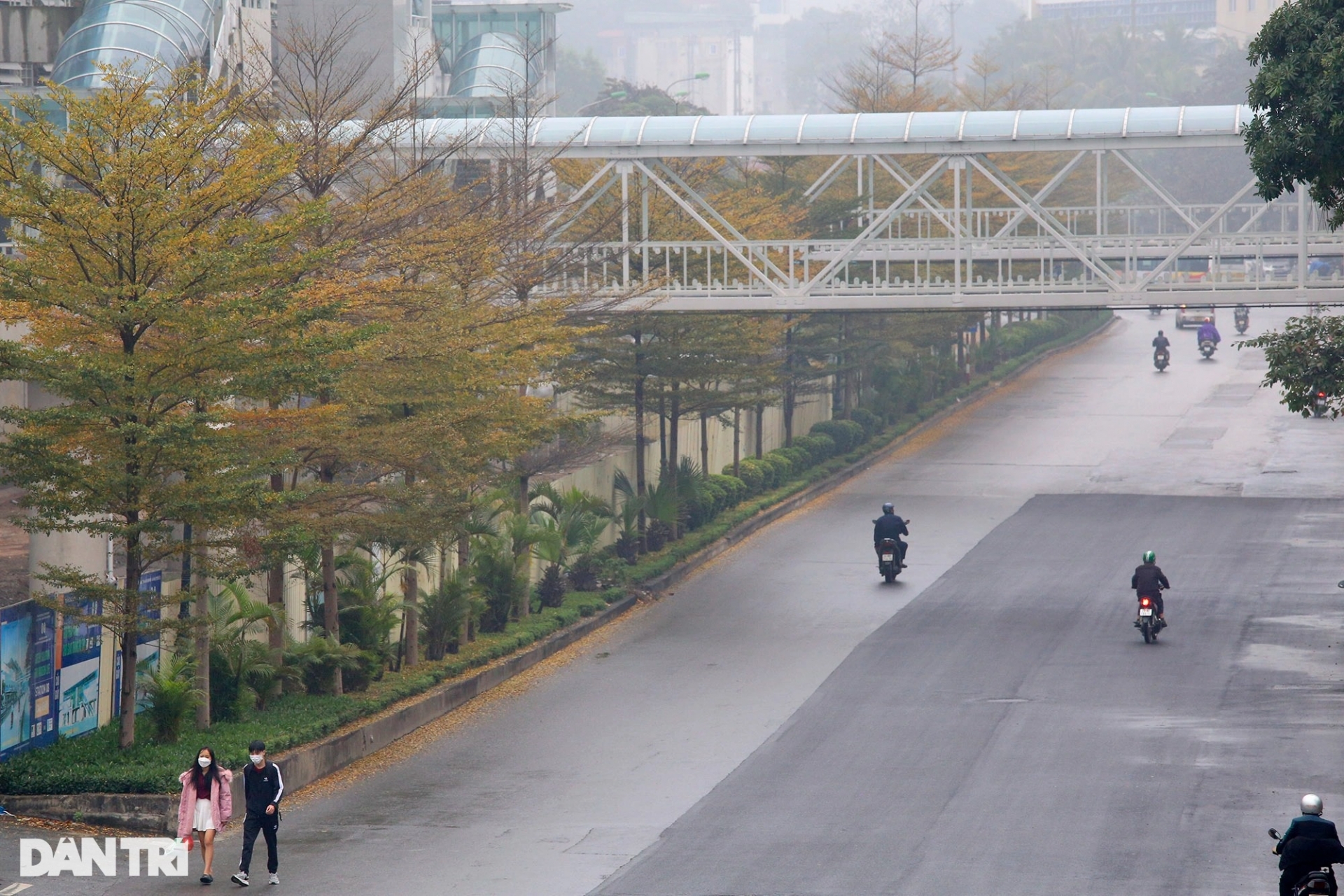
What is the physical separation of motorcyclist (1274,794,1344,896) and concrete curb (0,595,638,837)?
10.3 meters

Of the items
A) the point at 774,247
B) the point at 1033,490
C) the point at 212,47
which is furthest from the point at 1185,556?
the point at 212,47

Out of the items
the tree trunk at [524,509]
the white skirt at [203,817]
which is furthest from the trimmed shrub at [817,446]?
the white skirt at [203,817]

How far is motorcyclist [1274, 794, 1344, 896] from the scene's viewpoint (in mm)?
14062

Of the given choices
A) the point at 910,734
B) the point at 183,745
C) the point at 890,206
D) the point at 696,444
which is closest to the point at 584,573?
the point at 890,206

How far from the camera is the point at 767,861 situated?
16.8 m

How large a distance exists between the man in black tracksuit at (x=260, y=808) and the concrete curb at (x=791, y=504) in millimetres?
15576

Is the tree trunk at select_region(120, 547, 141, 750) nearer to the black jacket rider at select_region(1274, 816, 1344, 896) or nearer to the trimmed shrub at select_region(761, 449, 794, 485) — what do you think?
the black jacket rider at select_region(1274, 816, 1344, 896)

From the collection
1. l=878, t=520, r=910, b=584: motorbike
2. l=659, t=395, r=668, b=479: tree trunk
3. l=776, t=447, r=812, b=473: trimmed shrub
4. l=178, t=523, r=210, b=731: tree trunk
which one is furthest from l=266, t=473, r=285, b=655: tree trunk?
l=776, t=447, r=812, b=473: trimmed shrub

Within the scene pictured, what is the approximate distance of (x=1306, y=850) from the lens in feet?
46.2

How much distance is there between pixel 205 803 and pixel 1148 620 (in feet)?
47.8

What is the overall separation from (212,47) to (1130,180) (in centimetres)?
4960

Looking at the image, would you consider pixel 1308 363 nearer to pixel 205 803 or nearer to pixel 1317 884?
pixel 1317 884

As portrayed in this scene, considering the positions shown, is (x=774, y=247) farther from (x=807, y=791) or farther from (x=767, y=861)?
(x=767, y=861)

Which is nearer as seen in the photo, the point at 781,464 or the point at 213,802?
the point at 213,802
